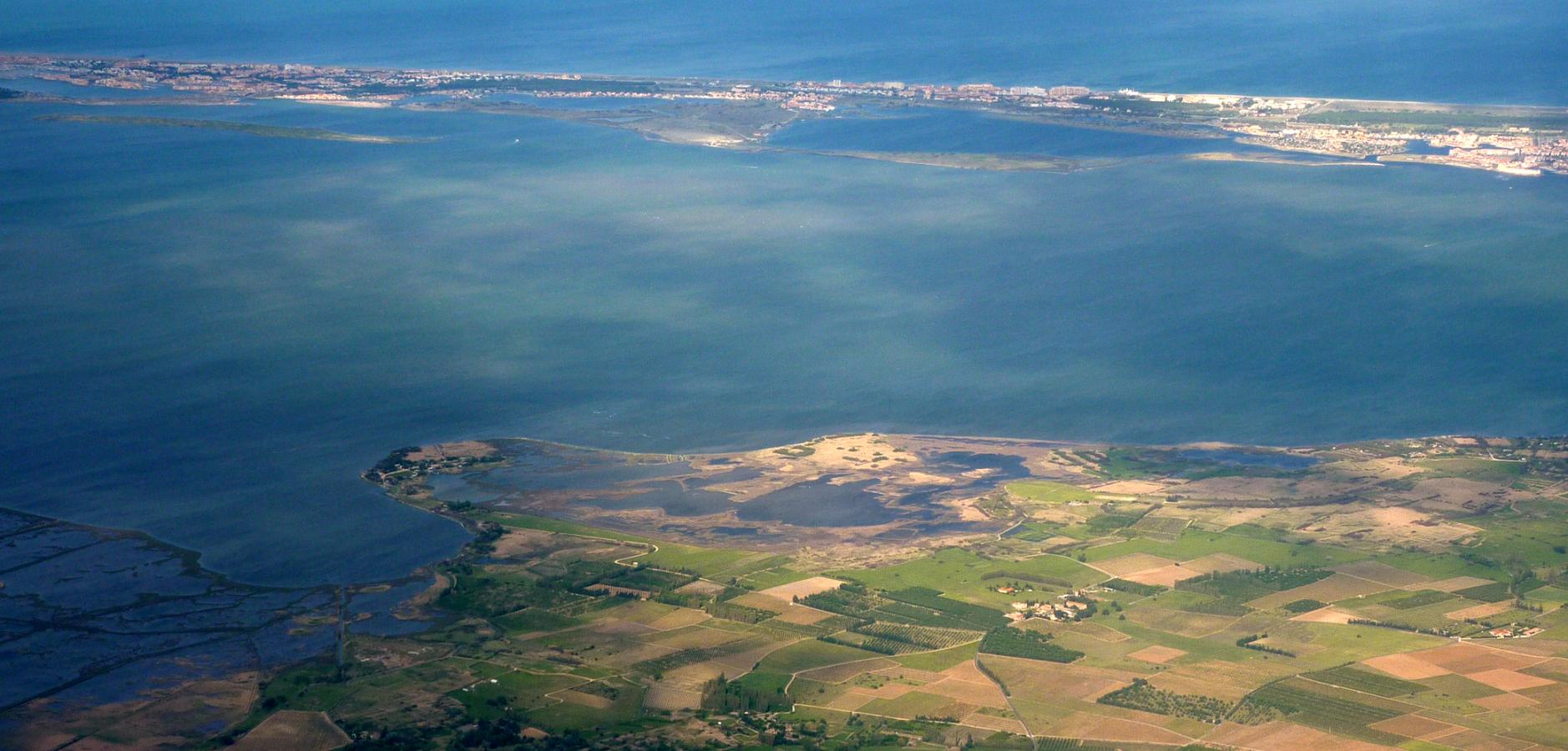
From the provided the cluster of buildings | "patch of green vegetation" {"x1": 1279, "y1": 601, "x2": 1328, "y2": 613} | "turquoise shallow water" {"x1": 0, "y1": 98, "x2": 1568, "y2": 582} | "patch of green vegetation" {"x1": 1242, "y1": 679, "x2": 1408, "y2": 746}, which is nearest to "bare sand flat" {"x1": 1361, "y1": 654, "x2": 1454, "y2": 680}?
"patch of green vegetation" {"x1": 1242, "y1": 679, "x2": 1408, "y2": 746}

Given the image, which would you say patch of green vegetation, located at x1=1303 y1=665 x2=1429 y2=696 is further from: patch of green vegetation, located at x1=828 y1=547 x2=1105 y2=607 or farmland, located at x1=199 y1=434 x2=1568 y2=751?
patch of green vegetation, located at x1=828 y1=547 x2=1105 y2=607

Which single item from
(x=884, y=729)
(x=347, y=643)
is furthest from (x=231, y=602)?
(x=884, y=729)

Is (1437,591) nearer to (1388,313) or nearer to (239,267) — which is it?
(1388,313)

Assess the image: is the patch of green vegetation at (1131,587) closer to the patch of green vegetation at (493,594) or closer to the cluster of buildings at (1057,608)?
the cluster of buildings at (1057,608)

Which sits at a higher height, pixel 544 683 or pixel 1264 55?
pixel 1264 55

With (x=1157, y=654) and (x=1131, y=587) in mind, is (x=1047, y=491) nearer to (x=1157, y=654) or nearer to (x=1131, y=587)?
(x=1131, y=587)
